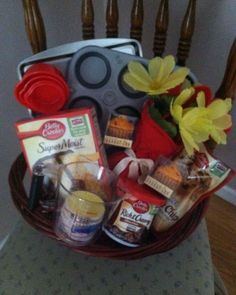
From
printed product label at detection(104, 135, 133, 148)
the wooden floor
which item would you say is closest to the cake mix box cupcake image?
printed product label at detection(104, 135, 133, 148)

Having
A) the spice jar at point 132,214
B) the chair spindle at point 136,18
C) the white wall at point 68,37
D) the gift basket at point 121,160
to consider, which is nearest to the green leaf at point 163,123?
the gift basket at point 121,160

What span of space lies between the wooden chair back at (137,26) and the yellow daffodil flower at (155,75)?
0.11m

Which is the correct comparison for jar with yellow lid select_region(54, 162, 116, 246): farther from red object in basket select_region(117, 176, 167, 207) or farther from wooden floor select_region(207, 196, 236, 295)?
wooden floor select_region(207, 196, 236, 295)

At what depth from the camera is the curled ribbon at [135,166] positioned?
57 centimetres

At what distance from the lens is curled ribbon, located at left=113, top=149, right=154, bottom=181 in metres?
0.57

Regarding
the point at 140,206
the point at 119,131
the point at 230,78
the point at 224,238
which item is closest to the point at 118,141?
the point at 119,131

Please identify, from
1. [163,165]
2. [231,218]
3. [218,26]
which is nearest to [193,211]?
[163,165]

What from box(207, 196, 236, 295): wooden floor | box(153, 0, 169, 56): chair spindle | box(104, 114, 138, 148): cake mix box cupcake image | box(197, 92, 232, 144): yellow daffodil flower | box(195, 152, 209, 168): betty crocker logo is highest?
box(153, 0, 169, 56): chair spindle

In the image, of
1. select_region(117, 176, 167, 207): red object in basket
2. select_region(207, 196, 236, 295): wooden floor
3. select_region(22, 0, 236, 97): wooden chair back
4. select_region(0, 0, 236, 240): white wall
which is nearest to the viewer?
select_region(117, 176, 167, 207): red object in basket

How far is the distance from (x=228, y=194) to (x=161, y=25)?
733 mm

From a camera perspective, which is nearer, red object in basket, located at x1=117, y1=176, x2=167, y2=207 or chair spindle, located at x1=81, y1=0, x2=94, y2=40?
red object in basket, located at x1=117, y1=176, x2=167, y2=207

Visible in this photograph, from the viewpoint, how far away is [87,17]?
2.27 feet

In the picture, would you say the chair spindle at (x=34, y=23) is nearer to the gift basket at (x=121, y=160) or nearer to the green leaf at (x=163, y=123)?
the gift basket at (x=121, y=160)

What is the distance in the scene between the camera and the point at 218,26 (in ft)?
3.01
